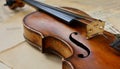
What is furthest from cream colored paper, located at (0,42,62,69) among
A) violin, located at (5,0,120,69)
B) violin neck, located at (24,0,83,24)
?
violin neck, located at (24,0,83,24)

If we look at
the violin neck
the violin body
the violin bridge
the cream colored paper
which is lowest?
the cream colored paper

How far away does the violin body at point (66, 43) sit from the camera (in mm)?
611

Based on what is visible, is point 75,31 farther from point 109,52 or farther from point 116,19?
point 116,19

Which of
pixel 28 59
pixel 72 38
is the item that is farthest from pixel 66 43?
pixel 28 59

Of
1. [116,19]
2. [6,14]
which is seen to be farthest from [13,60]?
[116,19]

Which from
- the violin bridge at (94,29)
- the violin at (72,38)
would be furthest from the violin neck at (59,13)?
the violin bridge at (94,29)

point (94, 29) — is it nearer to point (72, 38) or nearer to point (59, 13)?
point (72, 38)

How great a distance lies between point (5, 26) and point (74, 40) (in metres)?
0.41

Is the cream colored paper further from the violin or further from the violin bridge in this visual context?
the violin bridge

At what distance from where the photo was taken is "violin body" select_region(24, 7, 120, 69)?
2.00ft

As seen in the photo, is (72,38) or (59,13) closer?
(72,38)

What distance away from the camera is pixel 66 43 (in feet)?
2.36

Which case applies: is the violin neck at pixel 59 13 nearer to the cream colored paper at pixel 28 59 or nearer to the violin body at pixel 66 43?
the violin body at pixel 66 43

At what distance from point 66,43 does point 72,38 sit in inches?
1.3
